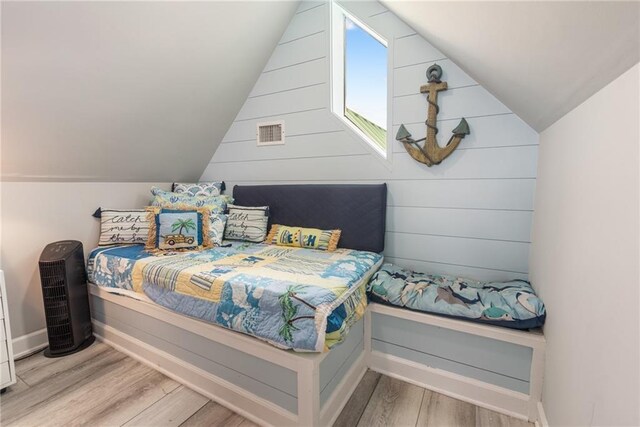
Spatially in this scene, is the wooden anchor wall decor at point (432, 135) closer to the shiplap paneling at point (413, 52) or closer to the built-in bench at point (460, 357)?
the shiplap paneling at point (413, 52)

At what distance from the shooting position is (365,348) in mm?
1921

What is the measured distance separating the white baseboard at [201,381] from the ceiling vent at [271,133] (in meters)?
1.84

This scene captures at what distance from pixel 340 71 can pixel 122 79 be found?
5.17 ft

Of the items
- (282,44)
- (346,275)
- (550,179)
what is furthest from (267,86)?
(550,179)

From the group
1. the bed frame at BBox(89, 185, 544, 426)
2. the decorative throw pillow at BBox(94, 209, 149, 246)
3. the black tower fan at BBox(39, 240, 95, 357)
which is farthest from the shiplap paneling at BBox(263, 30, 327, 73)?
the black tower fan at BBox(39, 240, 95, 357)

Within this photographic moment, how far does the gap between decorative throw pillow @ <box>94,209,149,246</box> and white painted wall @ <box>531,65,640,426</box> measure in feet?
9.03

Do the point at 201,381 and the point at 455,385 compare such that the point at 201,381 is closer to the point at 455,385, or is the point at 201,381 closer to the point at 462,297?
the point at 455,385

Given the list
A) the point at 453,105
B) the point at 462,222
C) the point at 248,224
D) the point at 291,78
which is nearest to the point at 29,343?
the point at 248,224

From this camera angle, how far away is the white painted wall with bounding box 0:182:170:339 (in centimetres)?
206

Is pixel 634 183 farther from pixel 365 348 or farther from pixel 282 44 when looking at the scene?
pixel 282 44

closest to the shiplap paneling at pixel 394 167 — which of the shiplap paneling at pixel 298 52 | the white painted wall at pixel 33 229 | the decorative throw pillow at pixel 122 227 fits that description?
the shiplap paneling at pixel 298 52

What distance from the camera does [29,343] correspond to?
2.15 meters

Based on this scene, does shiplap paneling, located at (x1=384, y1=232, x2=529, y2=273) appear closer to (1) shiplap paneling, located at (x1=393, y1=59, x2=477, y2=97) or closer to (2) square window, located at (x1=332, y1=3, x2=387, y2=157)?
(2) square window, located at (x1=332, y1=3, x2=387, y2=157)

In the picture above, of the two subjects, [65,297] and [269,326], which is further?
[65,297]
